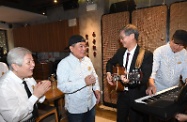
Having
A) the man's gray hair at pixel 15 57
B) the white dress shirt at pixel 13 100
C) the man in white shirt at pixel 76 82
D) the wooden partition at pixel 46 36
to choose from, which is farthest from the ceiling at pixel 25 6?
the white dress shirt at pixel 13 100

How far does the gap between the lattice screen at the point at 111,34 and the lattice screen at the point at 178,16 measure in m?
0.91

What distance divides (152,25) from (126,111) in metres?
1.94

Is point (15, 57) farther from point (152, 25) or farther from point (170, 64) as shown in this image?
point (152, 25)

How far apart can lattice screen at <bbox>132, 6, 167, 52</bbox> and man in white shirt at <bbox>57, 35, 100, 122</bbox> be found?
185 cm

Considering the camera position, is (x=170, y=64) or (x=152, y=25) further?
(x=152, y=25)

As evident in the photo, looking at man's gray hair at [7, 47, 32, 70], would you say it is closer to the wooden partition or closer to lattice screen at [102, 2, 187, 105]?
lattice screen at [102, 2, 187, 105]

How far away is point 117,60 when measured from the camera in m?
2.11

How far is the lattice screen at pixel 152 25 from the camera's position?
2.94m

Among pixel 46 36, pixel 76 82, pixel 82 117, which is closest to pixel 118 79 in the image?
pixel 76 82

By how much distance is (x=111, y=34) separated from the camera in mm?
3615

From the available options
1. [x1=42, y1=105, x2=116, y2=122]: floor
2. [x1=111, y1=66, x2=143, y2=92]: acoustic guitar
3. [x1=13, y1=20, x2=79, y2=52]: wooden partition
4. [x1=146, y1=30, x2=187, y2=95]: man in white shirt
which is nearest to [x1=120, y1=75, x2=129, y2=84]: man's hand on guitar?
[x1=111, y1=66, x2=143, y2=92]: acoustic guitar

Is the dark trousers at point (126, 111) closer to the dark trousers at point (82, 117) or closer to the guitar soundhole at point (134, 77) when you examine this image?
the guitar soundhole at point (134, 77)

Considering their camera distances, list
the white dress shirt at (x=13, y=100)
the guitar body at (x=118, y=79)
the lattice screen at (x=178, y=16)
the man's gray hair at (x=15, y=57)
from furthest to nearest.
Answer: the lattice screen at (x=178, y=16)
the guitar body at (x=118, y=79)
the man's gray hair at (x=15, y=57)
the white dress shirt at (x=13, y=100)

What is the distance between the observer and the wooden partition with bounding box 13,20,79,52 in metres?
4.59
